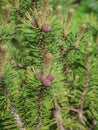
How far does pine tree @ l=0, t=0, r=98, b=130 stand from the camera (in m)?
0.77

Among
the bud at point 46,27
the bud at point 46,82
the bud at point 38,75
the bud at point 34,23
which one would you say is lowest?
the bud at point 46,82

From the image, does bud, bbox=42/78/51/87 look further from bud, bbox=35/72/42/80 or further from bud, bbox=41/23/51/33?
bud, bbox=41/23/51/33

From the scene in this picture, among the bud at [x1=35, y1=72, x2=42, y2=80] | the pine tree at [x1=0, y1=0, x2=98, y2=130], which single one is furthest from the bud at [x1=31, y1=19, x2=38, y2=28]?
the bud at [x1=35, y1=72, x2=42, y2=80]

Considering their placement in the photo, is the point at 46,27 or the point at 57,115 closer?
the point at 46,27

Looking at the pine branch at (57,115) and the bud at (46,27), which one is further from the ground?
the bud at (46,27)

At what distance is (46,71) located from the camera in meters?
0.72

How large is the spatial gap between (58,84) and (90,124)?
32 centimetres

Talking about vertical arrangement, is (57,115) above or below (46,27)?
below

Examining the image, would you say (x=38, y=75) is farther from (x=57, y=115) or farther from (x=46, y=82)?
(x=57, y=115)

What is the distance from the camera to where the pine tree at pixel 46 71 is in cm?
77

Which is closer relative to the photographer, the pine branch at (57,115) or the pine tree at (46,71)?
the pine tree at (46,71)

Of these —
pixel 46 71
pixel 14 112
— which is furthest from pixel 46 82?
pixel 14 112

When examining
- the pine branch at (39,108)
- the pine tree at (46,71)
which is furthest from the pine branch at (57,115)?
the pine branch at (39,108)

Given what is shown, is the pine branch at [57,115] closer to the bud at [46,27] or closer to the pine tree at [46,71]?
the pine tree at [46,71]
